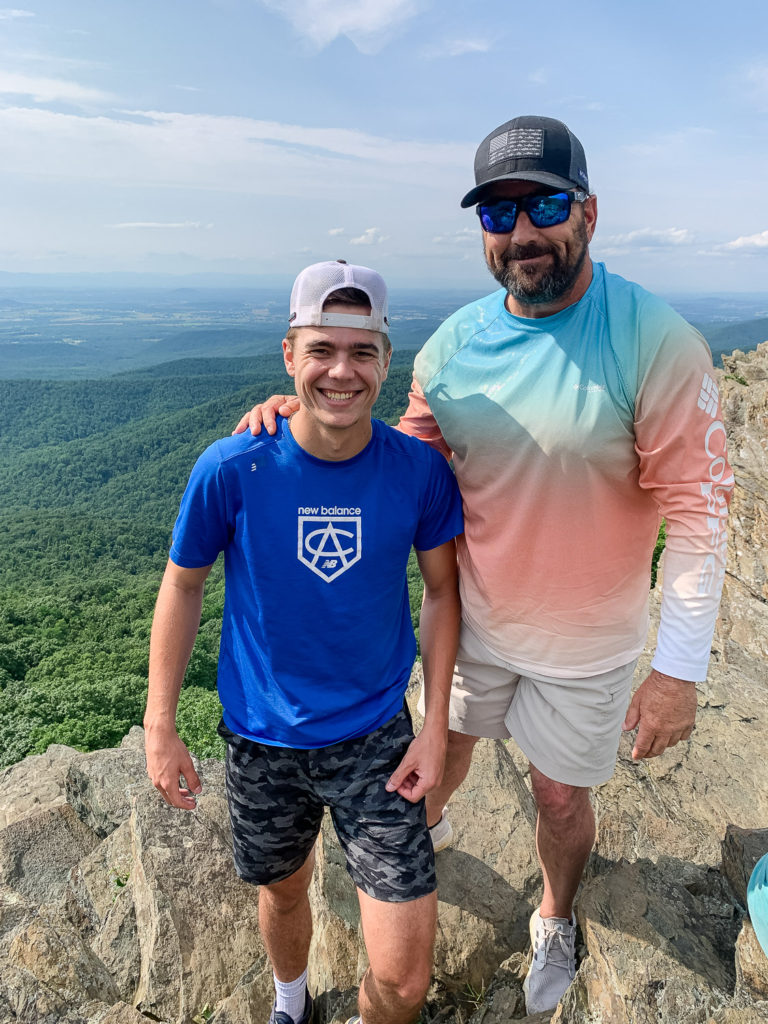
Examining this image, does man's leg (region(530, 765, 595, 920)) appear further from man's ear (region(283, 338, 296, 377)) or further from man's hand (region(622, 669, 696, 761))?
man's ear (region(283, 338, 296, 377))

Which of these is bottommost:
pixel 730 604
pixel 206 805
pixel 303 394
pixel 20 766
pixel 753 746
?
pixel 20 766

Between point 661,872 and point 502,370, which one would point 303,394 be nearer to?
point 502,370

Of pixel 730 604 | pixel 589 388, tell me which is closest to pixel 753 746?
pixel 589 388

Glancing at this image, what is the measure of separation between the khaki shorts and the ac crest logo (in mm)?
1087

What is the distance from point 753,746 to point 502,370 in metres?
4.28

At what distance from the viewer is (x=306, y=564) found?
3.26 metres

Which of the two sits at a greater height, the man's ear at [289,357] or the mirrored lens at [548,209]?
the mirrored lens at [548,209]

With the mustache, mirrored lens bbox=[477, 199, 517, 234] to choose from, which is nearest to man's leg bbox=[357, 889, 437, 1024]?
the mustache

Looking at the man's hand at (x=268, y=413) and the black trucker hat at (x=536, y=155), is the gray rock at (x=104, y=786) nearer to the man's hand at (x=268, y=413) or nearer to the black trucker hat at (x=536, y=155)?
the man's hand at (x=268, y=413)

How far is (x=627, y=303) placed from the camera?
10.7 feet

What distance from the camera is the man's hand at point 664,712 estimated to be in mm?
3307

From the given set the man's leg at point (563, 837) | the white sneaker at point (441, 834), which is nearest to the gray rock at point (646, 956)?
the man's leg at point (563, 837)

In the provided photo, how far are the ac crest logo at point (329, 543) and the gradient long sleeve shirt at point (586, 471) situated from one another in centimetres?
75

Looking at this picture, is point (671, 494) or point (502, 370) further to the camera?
point (502, 370)
